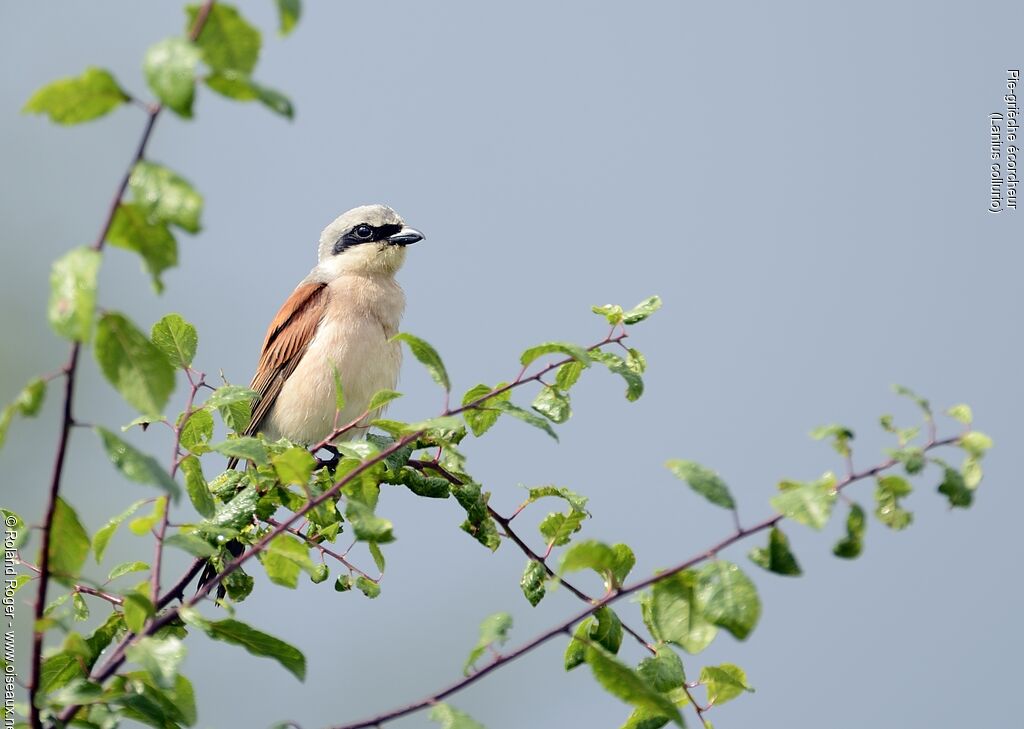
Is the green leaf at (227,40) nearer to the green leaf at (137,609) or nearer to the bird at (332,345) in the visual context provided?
the green leaf at (137,609)

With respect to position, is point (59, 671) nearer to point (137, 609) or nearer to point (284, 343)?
point (137, 609)

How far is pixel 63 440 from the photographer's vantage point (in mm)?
1424

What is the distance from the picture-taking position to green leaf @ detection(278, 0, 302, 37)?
4.39 ft

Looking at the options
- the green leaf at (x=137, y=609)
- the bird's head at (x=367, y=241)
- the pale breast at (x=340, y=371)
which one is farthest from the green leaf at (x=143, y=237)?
the bird's head at (x=367, y=241)

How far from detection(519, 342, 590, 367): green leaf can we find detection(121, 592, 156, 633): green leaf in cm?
72

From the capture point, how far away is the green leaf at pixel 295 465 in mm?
1872

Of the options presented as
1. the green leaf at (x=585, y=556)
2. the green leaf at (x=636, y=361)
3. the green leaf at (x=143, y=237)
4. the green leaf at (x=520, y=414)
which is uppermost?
the green leaf at (x=636, y=361)

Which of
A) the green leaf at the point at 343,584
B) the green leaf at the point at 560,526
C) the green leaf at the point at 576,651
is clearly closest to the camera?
the green leaf at the point at 576,651

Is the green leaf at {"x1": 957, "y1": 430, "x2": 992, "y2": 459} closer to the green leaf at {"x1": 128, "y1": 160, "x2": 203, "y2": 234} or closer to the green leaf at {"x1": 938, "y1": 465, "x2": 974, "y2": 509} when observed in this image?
the green leaf at {"x1": 938, "y1": 465, "x2": 974, "y2": 509}

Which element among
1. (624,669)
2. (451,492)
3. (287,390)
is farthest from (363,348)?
(624,669)

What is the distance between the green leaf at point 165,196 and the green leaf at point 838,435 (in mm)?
859

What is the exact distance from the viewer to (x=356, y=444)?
2.14 metres

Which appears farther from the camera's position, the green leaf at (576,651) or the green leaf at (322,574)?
the green leaf at (322,574)

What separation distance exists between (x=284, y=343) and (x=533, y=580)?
3049mm
